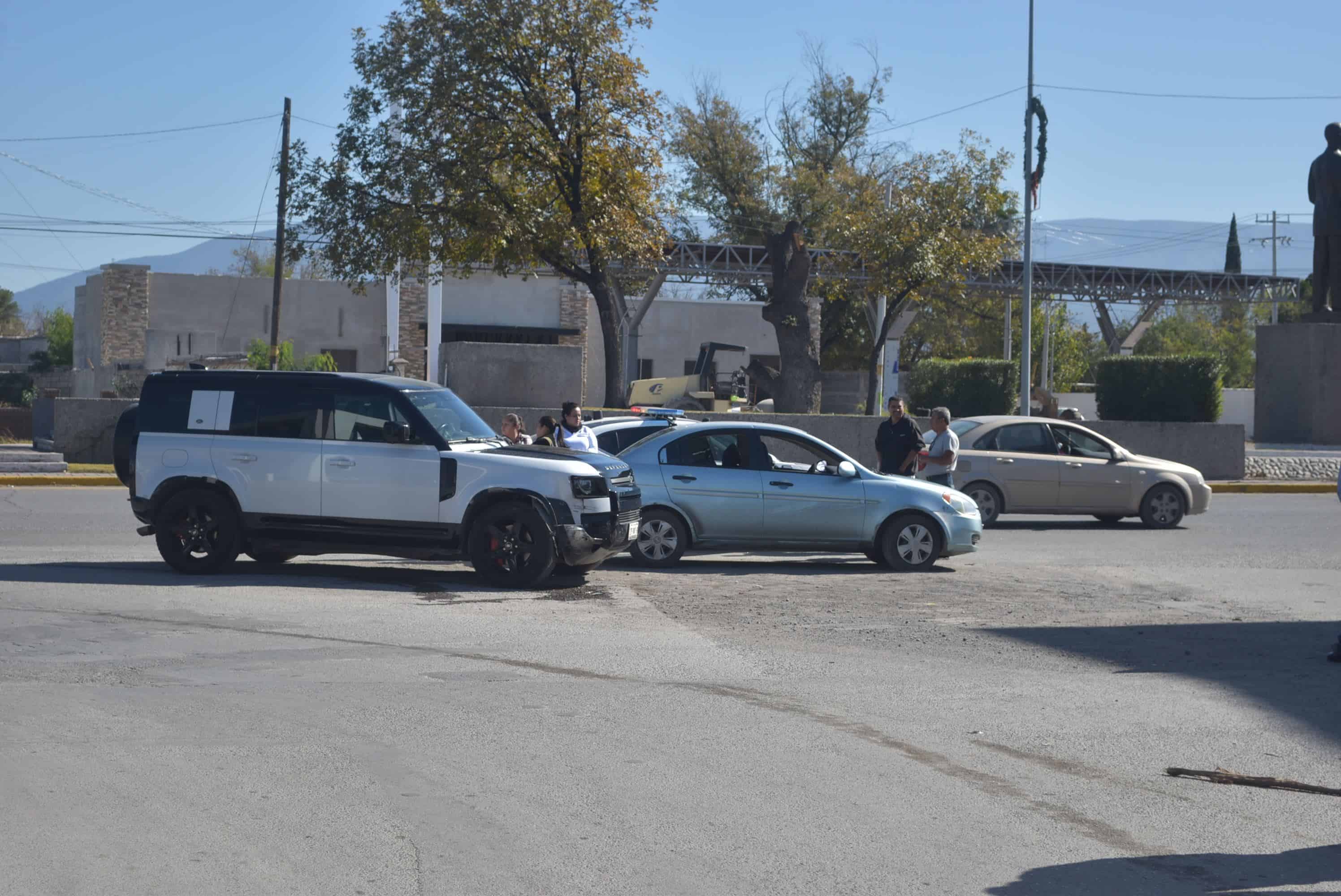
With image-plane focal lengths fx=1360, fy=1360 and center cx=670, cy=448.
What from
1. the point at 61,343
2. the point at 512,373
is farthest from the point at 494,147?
the point at 61,343

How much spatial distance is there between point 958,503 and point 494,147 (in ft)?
48.9

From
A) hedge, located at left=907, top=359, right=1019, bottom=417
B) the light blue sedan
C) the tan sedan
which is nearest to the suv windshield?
the light blue sedan

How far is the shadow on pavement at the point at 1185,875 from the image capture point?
4691 mm

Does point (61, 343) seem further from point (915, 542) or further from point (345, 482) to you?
point (915, 542)

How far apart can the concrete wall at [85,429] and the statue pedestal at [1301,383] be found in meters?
25.0

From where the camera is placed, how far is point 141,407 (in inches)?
493

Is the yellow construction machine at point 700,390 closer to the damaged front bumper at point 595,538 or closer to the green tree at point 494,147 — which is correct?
the green tree at point 494,147

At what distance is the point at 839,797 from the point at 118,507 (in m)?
15.8

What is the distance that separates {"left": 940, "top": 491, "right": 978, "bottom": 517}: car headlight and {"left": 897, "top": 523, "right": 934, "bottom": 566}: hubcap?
1.16 feet

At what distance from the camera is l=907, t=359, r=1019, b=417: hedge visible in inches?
1249

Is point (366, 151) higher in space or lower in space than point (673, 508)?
higher

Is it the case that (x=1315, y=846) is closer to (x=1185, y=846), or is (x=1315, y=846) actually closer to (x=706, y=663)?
(x=1185, y=846)

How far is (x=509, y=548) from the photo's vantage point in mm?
12078

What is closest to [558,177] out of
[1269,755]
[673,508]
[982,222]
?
[673,508]
